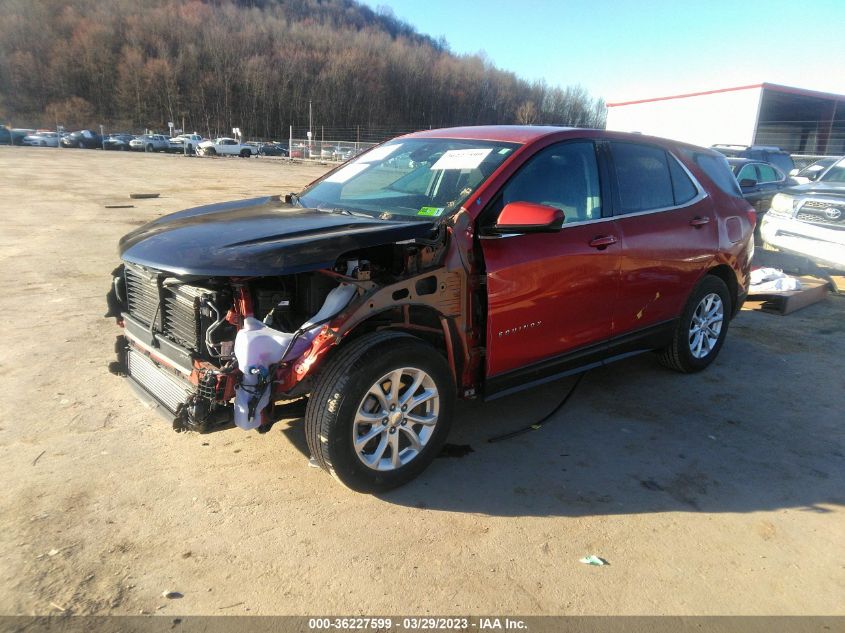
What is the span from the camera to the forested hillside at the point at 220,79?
291 feet

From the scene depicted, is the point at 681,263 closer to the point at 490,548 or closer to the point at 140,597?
the point at 490,548

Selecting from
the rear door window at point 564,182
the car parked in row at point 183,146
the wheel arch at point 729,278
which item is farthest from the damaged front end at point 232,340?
the car parked in row at point 183,146

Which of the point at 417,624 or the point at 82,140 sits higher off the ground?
the point at 82,140

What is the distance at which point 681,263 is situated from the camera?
4.59 metres

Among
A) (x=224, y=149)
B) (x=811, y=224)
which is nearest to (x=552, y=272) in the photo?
(x=811, y=224)

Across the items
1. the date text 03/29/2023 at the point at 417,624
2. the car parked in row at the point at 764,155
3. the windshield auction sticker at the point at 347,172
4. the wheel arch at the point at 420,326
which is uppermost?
the car parked in row at the point at 764,155

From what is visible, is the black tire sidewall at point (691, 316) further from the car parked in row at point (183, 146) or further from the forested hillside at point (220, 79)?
the forested hillside at point (220, 79)

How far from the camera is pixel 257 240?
2.91 meters

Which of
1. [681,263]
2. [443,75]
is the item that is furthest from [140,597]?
[443,75]

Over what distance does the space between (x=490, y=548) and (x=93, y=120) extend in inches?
3980

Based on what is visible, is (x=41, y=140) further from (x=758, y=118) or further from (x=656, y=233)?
(x=656, y=233)

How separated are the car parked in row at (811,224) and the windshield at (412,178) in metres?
6.72

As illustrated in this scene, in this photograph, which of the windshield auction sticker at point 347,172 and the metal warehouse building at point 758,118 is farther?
the metal warehouse building at point 758,118

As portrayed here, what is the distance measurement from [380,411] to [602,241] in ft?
6.22
